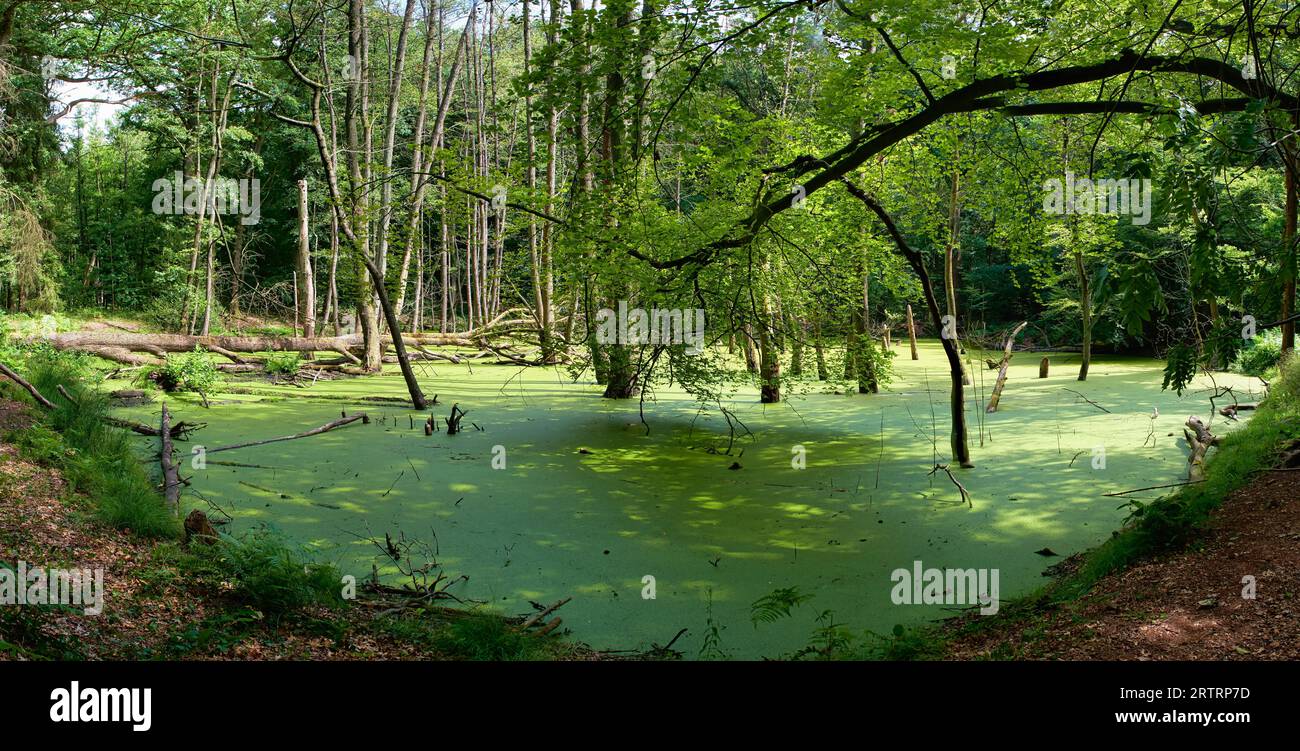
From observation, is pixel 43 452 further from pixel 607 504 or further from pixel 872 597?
pixel 872 597

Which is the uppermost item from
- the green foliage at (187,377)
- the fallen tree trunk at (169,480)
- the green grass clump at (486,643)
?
the green foliage at (187,377)

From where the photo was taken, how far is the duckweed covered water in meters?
5.00

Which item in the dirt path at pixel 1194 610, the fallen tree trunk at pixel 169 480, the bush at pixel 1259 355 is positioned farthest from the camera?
the bush at pixel 1259 355

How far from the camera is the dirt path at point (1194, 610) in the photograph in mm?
3229

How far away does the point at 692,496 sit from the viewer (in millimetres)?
7195

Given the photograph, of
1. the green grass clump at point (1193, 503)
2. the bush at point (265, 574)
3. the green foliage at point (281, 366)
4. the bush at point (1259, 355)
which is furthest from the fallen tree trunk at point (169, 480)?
the bush at point (1259, 355)

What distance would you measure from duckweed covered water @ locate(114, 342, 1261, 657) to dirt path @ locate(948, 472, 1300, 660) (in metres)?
0.79

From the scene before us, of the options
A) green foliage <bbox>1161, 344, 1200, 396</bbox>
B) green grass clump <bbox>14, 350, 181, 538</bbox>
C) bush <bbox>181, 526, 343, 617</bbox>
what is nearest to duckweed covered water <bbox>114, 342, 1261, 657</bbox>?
green grass clump <bbox>14, 350, 181, 538</bbox>

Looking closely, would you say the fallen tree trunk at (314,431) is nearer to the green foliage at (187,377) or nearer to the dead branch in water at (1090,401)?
the green foliage at (187,377)

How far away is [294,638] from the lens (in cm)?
393

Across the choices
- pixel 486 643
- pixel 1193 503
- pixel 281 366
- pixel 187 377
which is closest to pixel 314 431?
pixel 187 377

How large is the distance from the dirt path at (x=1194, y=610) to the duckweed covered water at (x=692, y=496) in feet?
2.58

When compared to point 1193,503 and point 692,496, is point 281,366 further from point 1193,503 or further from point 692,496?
point 1193,503

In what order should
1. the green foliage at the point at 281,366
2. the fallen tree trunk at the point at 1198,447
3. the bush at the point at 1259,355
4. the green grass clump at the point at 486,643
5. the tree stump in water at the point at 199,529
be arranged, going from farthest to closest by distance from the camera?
1. the green foliage at the point at 281,366
2. the bush at the point at 1259,355
3. the fallen tree trunk at the point at 1198,447
4. the tree stump in water at the point at 199,529
5. the green grass clump at the point at 486,643
